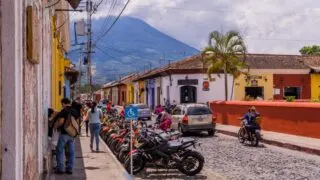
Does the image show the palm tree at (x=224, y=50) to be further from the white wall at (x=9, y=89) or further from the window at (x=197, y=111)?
the white wall at (x=9, y=89)

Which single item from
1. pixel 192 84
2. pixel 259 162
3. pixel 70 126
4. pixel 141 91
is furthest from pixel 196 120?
pixel 141 91

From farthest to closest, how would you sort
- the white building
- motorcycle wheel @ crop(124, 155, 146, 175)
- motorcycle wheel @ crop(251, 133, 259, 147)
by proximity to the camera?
1. the white building
2. motorcycle wheel @ crop(251, 133, 259, 147)
3. motorcycle wheel @ crop(124, 155, 146, 175)

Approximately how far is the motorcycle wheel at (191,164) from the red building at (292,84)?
36.6 metres

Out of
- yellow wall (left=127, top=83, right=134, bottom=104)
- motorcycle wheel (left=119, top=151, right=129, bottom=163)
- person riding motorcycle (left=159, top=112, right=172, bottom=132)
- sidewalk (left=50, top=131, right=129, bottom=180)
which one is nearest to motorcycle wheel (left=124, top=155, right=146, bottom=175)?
sidewalk (left=50, top=131, right=129, bottom=180)

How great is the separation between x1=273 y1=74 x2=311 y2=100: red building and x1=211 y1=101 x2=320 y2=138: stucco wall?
18.8 metres

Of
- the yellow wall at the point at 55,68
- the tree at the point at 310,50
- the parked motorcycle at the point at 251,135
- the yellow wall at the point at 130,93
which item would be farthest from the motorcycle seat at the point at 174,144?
the tree at the point at 310,50

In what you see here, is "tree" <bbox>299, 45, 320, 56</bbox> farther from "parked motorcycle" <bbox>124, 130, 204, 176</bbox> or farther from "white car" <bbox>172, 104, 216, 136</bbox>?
"parked motorcycle" <bbox>124, 130, 204, 176</bbox>

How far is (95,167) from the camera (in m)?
14.5

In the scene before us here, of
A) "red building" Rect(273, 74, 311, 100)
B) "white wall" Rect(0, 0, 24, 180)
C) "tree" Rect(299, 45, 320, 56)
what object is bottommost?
"white wall" Rect(0, 0, 24, 180)

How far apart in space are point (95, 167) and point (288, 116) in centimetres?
1182

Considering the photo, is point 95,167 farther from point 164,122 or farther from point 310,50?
point 310,50

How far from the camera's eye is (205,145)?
72.9 ft

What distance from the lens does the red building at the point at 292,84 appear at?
4928cm

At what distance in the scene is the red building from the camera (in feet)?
162
